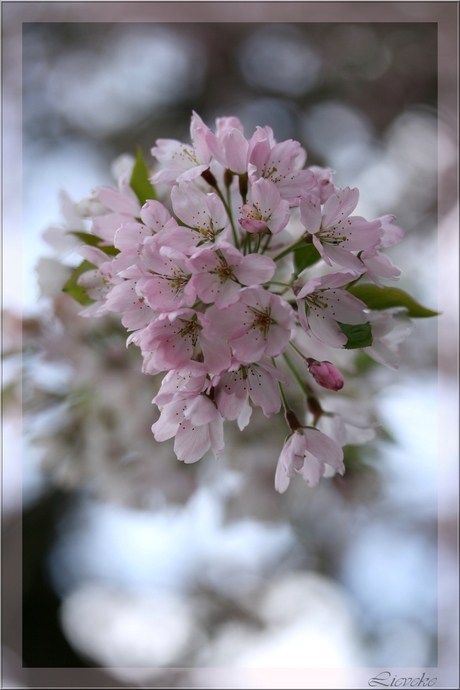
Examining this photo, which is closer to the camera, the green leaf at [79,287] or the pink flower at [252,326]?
the pink flower at [252,326]

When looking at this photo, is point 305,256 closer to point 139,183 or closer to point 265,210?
point 265,210

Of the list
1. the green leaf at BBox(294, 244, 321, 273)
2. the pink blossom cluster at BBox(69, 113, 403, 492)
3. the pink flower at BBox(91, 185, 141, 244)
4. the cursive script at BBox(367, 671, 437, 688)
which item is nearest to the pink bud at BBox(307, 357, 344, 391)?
the pink blossom cluster at BBox(69, 113, 403, 492)

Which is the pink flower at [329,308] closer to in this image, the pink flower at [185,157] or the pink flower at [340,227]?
the pink flower at [340,227]

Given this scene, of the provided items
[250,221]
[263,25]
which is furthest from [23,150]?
[250,221]

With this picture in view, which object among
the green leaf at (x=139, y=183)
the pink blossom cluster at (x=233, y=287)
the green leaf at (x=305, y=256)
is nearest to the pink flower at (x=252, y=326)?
the pink blossom cluster at (x=233, y=287)

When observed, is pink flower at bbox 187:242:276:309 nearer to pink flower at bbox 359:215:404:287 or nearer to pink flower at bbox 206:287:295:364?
pink flower at bbox 206:287:295:364

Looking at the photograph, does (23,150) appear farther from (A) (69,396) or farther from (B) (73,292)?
(B) (73,292)
